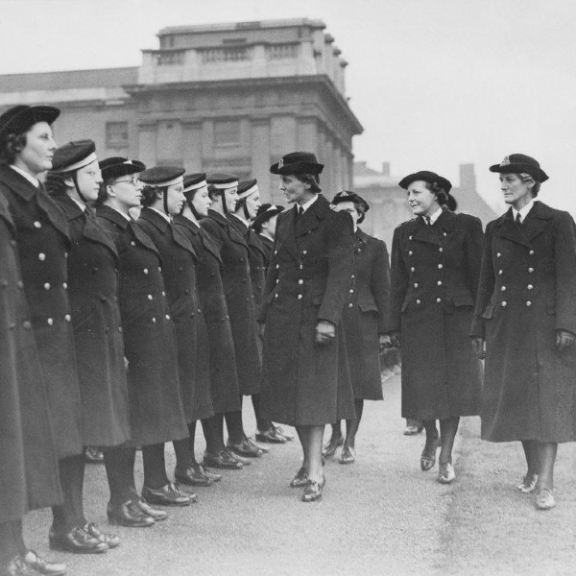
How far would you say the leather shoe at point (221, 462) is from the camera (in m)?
7.85

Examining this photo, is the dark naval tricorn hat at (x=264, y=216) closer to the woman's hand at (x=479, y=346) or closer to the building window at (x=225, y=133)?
the woman's hand at (x=479, y=346)

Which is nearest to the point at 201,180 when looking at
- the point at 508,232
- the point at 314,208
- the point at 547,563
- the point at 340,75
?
A: the point at 314,208

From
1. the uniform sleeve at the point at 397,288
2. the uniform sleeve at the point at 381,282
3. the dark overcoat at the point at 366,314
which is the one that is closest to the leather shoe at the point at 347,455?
the dark overcoat at the point at 366,314

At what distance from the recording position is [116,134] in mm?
46000

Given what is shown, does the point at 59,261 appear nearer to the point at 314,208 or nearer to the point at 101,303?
the point at 101,303

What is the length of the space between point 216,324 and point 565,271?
2646 mm

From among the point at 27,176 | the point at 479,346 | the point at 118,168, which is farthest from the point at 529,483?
the point at 27,176

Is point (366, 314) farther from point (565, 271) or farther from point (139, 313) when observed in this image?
point (139, 313)

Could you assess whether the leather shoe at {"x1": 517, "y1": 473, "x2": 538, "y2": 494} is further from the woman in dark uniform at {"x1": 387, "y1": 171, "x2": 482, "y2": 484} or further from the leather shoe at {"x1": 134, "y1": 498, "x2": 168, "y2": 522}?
the leather shoe at {"x1": 134, "y1": 498, "x2": 168, "y2": 522}

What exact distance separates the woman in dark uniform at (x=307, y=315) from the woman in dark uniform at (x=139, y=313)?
1.10 metres

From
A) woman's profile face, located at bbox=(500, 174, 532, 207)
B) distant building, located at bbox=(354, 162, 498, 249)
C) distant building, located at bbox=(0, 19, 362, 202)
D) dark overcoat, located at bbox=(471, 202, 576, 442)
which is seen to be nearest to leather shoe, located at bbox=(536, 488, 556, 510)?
dark overcoat, located at bbox=(471, 202, 576, 442)

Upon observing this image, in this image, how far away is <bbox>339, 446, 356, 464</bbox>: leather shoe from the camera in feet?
27.1

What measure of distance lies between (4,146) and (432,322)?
397 cm

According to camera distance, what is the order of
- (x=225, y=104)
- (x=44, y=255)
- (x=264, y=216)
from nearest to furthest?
(x=44, y=255) < (x=264, y=216) < (x=225, y=104)
